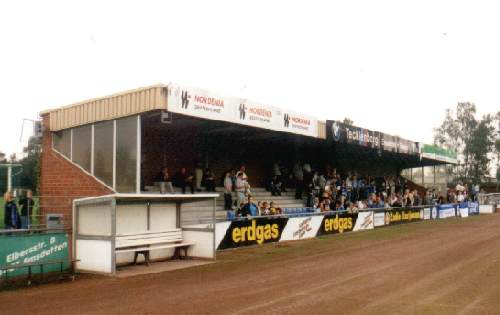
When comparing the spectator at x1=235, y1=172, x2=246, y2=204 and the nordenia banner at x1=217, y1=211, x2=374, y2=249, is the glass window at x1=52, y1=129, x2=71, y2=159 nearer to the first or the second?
the nordenia banner at x1=217, y1=211, x2=374, y2=249

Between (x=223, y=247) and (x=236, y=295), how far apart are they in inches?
279

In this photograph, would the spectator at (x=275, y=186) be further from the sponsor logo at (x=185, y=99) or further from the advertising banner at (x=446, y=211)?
the advertising banner at (x=446, y=211)

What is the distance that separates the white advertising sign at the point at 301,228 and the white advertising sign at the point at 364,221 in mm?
3344

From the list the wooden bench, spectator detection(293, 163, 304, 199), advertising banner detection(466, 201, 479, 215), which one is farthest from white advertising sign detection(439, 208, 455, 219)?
the wooden bench

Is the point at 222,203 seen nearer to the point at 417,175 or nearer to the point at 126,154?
the point at 126,154

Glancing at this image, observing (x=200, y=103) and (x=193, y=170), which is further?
(x=193, y=170)

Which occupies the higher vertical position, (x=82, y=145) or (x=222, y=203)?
(x=82, y=145)

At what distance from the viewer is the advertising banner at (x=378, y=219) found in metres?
25.8

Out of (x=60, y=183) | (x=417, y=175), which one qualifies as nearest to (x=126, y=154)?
(x=60, y=183)

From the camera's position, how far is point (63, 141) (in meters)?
15.4

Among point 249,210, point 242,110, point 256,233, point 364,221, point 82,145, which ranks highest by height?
point 242,110

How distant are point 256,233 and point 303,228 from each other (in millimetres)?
3227

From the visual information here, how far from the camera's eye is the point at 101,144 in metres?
14.7

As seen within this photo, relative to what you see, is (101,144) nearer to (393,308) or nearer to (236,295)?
(236,295)
